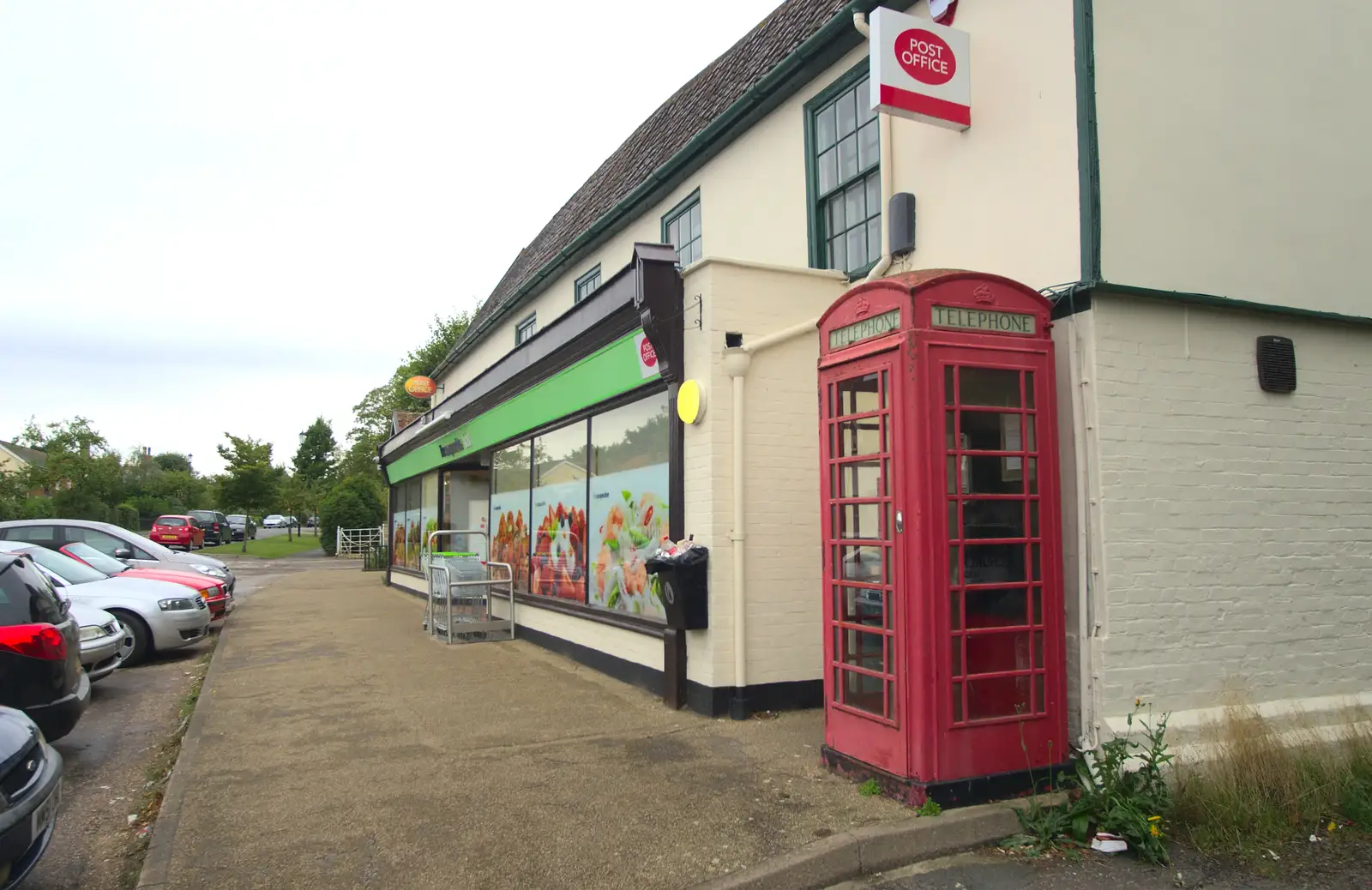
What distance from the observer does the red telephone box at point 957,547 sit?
16.7ft

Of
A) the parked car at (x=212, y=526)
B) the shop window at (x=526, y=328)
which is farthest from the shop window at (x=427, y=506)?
the parked car at (x=212, y=526)

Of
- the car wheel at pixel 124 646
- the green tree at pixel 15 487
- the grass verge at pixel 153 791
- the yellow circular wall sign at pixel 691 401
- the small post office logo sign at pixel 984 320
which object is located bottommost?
the grass verge at pixel 153 791

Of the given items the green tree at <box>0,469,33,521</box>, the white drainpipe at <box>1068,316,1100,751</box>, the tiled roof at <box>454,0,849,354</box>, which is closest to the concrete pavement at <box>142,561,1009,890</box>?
the white drainpipe at <box>1068,316,1100,751</box>

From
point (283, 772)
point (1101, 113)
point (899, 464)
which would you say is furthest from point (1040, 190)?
point (283, 772)

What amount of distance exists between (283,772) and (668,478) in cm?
372

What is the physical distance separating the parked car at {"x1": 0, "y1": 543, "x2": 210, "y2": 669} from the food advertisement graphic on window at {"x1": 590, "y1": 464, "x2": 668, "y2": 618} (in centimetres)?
557

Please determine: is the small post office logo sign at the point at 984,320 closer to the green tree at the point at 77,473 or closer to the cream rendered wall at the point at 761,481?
the cream rendered wall at the point at 761,481

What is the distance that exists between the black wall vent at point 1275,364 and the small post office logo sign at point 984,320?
6.38ft

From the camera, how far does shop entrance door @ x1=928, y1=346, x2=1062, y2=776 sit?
5.14 metres

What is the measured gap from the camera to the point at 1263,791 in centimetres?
502

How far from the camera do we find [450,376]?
81.9ft

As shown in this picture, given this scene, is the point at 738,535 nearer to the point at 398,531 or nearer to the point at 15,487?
the point at 398,531

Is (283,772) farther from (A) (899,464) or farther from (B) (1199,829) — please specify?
(B) (1199,829)

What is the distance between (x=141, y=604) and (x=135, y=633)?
1.12ft
